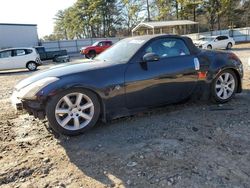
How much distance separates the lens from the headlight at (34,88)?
417 centimetres

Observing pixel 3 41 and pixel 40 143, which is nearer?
pixel 40 143

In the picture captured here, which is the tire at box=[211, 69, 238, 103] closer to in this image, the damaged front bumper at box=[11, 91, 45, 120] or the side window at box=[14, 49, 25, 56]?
the damaged front bumper at box=[11, 91, 45, 120]

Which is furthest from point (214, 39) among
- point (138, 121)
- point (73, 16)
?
point (73, 16)

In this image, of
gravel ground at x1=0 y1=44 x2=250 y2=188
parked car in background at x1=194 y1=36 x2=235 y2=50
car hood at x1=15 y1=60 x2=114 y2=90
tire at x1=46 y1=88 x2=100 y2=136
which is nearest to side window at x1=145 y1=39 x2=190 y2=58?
car hood at x1=15 y1=60 x2=114 y2=90

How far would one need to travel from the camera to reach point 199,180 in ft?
10.1

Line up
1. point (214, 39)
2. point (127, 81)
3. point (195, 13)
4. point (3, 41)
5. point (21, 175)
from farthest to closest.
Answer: point (195, 13)
point (3, 41)
point (214, 39)
point (127, 81)
point (21, 175)

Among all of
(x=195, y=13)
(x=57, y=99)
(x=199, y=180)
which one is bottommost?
(x=199, y=180)

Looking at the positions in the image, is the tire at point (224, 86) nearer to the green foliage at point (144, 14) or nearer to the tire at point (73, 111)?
the tire at point (73, 111)

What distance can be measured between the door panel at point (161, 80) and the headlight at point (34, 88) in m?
1.16

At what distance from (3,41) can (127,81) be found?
36.2 metres

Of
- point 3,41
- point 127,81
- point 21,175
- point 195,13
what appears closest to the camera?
point 21,175

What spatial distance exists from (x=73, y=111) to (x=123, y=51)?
1.46 metres

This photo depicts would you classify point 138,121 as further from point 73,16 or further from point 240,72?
point 73,16

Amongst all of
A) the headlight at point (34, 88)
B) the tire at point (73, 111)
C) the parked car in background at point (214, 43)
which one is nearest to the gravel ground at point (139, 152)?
the tire at point (73, 111)
